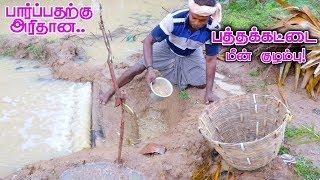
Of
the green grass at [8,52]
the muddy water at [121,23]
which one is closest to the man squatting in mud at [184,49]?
the muddy water at [121,23]

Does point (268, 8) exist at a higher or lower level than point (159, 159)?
higher

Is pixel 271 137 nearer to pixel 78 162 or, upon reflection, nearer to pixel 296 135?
pixel 296 135

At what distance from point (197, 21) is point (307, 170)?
1.46m

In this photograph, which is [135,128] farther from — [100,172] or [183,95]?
[100,172]

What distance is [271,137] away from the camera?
2869mm

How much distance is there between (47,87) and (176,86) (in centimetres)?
146

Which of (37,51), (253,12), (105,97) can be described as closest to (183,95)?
(105,97)

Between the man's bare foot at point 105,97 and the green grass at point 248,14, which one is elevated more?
the green grass at point 248,14

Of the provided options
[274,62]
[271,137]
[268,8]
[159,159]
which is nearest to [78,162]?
[159,159]

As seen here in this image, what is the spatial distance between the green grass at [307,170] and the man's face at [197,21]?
4.43 feet

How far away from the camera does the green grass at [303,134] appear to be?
353 cm

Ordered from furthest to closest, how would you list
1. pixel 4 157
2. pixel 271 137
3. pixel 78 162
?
pixel 4 157
pixel 78 162
pixel 271 137

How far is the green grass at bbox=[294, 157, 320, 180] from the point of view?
316cm

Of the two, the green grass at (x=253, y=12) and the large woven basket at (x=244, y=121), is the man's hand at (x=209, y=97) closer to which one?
the large woven basket at (x=244, y=121)
